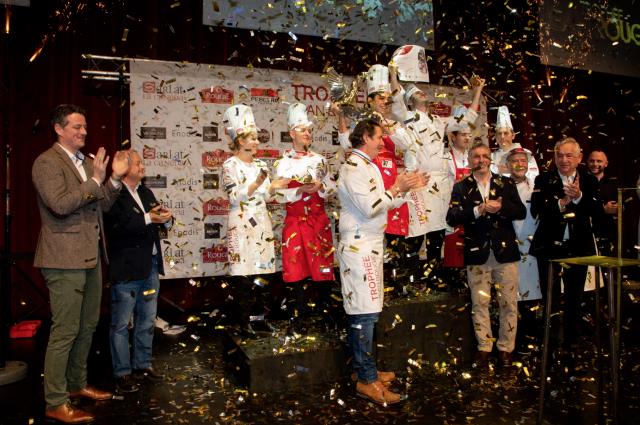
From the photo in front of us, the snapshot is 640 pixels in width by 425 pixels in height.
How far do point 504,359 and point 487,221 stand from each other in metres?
1.13

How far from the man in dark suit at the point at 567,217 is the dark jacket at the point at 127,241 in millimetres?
3221

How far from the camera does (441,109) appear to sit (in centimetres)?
742

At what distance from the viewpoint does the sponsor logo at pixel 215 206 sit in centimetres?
604

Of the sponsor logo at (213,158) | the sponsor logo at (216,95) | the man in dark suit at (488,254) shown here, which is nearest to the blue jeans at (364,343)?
the man in dark suit at (488,254)

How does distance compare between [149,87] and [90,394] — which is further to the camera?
[149,87]

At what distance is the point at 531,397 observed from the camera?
3393 millimetres

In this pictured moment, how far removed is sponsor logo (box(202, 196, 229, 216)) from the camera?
6.04 meters

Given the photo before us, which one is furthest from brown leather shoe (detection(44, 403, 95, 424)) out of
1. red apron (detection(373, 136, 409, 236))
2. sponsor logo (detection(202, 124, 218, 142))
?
sponsor logo (detection(202, 124, 218, 142))

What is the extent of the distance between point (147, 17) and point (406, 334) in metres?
4.73

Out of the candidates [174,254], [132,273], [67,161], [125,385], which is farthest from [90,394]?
[174,254]

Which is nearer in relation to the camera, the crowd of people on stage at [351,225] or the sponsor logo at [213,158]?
the crowd of people on stage at [351,225]

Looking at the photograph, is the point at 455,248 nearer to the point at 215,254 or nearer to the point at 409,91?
the point at 409,91

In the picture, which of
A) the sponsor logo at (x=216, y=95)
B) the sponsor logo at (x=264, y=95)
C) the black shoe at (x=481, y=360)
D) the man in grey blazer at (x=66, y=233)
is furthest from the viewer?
the sponsor logo at (x=264, y=95)

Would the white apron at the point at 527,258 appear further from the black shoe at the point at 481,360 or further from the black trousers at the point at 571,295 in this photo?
the black shoe at the point at 481,360
